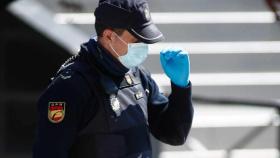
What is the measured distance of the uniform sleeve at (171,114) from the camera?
2771 mm

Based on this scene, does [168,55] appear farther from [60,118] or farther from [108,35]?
[60,118]

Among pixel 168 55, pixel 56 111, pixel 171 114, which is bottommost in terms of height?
pixel 171 114

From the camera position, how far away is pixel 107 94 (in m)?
2.58

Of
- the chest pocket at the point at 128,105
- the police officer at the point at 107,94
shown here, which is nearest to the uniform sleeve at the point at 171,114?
the police officer at the point at 107,94

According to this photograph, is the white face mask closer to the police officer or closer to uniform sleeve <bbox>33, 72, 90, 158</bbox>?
the police officer

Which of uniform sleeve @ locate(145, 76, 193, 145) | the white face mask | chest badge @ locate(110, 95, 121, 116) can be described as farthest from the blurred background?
chest badge @ locate(110, 95, 121, 116)

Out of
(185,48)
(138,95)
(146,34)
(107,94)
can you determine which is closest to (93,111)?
(107,94)

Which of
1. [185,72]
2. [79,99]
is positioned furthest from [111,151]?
[185,72]

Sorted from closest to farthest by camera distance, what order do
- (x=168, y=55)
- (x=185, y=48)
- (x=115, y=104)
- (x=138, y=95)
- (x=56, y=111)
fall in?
1. (x=56, y=111)
2. (x=115, y=104)
3. (x=138, y=95)
4. (x=168, y=55)
5. (x=185, y=48)

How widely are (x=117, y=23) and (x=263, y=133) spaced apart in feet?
10.1

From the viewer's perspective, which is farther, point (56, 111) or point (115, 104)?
point (115, 104)

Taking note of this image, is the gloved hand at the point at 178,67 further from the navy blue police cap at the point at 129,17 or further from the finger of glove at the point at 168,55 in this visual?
the navy blue police cap at the point at 129,17

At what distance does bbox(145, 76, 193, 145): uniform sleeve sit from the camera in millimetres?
2771

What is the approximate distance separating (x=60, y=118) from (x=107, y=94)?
19 centimetres
